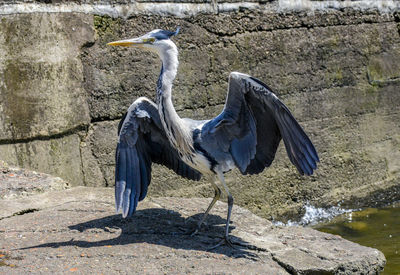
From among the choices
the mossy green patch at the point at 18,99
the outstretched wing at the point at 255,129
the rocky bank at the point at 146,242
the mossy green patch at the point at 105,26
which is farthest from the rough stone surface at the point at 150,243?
the mossy green patch at the point at 105,26

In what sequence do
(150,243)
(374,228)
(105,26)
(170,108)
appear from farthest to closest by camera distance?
1. (374,228)
2. (105,26)
3. (170,108)
4. (150,243)

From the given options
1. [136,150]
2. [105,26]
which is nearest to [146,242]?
[136,150]

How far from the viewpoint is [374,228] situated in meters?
4.88

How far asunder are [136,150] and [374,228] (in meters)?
2.43

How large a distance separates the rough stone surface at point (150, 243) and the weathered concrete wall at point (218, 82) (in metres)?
0.57

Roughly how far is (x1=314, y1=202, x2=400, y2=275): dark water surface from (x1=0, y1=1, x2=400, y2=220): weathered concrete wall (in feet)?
0.53

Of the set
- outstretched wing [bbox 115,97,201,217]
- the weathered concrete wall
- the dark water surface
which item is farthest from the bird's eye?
the dark water surface

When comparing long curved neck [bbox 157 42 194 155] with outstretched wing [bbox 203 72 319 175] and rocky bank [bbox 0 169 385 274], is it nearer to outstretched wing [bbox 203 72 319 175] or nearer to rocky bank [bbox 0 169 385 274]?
outstretched wing [bbox 203 72 319 175]

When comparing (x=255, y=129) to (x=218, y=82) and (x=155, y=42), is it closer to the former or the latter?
(x=155, y=42)

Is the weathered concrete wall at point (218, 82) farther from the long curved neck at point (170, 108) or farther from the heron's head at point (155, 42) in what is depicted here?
the long curved neck at point (170, 108)

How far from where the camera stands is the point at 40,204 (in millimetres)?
3664

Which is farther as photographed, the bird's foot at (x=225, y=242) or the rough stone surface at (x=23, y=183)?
the rough stone surface at (x=23, y=183)

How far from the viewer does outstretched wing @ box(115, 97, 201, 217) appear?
132 inches

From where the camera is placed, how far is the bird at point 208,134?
3250mm
